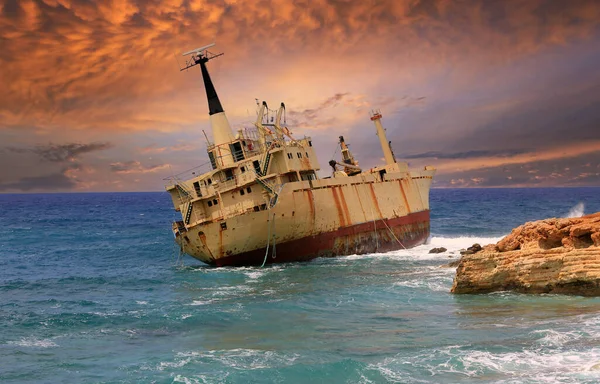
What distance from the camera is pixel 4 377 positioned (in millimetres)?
14977

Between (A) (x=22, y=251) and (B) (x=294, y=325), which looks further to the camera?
(A) (x=22, y=251)

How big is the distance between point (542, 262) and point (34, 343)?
58.7 ft

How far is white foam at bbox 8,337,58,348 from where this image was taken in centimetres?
1815

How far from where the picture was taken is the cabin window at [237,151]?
35.4 m

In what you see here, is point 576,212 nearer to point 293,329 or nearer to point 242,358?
point 293,329

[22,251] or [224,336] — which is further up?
[22,251]

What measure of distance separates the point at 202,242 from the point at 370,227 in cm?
1230

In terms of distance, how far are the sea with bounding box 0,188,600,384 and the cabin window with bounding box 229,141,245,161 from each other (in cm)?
736

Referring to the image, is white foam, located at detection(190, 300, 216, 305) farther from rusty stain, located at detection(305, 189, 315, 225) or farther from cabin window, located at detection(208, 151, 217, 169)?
cabin window, located at detection(208, 151, 217, 169)

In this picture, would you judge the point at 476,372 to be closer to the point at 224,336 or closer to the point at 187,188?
the point at 224,336

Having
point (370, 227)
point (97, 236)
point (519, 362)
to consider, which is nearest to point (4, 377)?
point (519, 362)

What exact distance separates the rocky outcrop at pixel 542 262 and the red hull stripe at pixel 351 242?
13.6 metres

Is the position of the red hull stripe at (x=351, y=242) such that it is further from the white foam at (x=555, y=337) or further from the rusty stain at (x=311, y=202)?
the white foam at (x=555, y=337)

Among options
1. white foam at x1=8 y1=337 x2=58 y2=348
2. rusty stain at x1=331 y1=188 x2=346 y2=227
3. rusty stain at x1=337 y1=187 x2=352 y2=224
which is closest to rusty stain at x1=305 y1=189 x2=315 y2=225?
rusty stain at x1=331 y1=188 x2=346 y2=227
